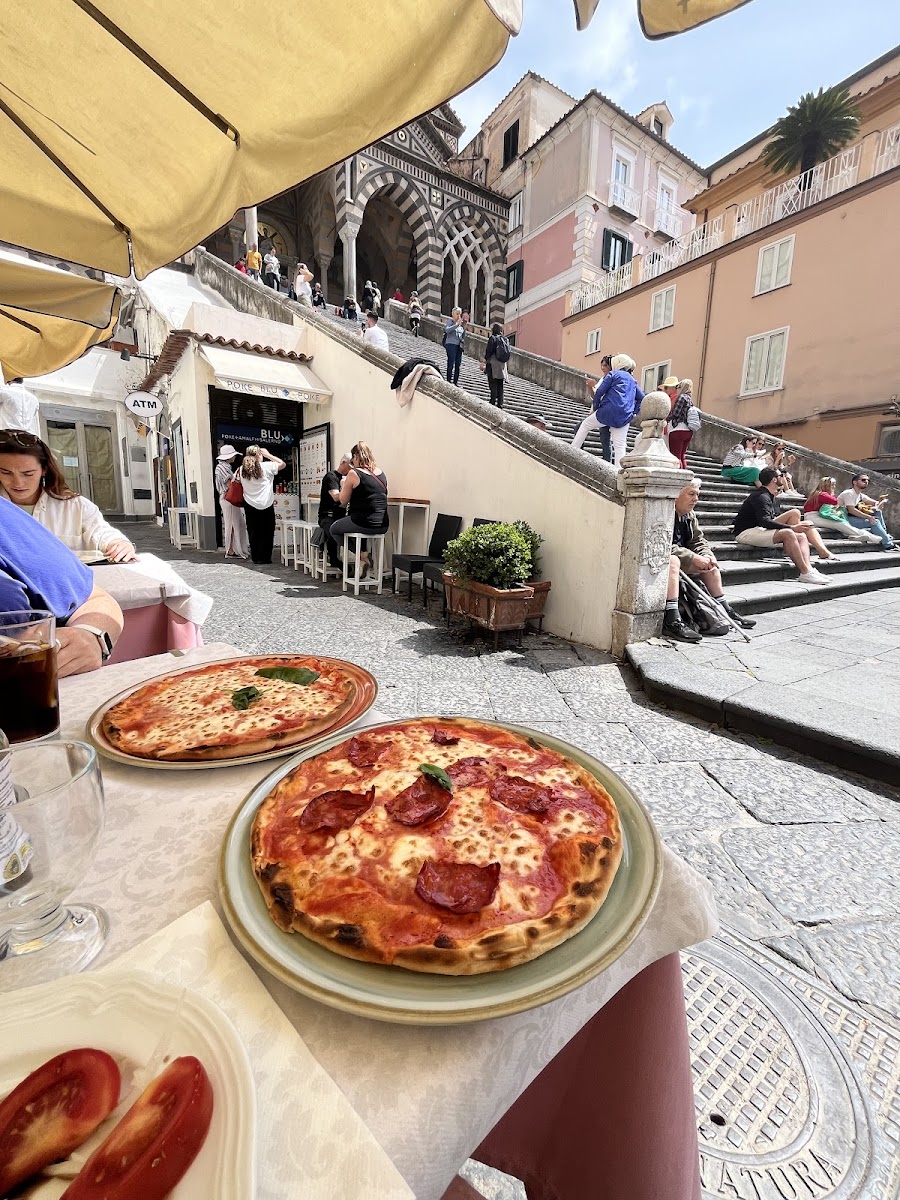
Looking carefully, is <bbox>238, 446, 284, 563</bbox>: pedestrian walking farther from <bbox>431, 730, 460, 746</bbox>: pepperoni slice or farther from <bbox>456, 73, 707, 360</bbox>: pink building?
<bbox>456, 73, 707, 360</bbox>: pink building

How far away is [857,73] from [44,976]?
1098 inches

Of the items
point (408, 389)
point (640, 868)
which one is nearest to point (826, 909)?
point (640, 868)

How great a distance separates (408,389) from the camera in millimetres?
8039

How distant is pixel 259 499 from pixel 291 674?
916cm

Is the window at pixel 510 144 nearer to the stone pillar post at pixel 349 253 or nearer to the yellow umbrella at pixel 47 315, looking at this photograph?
the stone pillar post at pixel 349 253

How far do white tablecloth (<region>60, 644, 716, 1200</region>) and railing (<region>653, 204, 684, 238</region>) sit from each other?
31.8 meters

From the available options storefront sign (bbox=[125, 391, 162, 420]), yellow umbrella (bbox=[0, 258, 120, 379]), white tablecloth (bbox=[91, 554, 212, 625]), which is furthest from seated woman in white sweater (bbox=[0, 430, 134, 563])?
storefront sign (bbox=[125, 391, 162, 420])

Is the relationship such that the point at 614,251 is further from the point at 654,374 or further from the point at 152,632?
the point at 152,632

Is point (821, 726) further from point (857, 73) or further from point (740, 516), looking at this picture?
point (857, 73)

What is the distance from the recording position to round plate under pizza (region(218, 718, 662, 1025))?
0.53 metres

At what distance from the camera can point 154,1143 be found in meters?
0.38

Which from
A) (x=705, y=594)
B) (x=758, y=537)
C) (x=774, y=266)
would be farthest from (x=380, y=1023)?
(x=774, y=266)

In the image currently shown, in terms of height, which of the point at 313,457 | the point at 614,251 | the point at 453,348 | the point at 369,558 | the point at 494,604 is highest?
the point at 614,251

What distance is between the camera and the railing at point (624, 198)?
75.9 feet
